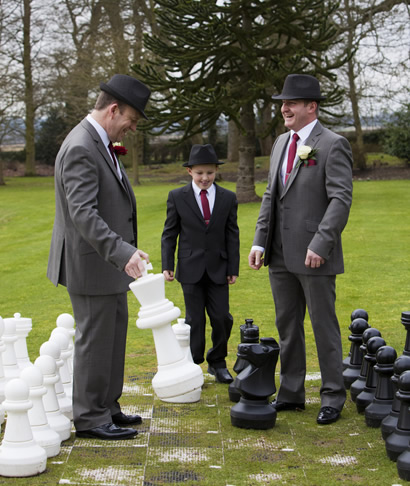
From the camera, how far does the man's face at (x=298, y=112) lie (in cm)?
496

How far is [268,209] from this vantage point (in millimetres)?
5254

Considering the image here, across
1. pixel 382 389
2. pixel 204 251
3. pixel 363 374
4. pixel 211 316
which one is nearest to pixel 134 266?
pixel 382 389

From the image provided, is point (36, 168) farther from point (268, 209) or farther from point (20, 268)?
point (268, 209)

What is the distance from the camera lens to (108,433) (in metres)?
4.22

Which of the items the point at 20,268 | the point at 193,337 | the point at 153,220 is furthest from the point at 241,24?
the point at 193,337

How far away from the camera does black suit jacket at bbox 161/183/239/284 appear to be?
5.95 m

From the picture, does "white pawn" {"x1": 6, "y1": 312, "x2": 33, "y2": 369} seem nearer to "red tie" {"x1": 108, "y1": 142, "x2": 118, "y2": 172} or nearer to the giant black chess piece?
"red tie" {"x1": 108, "y1": 142, "x2": 118, "y2": 172}

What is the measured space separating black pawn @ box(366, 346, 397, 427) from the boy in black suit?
1.64m

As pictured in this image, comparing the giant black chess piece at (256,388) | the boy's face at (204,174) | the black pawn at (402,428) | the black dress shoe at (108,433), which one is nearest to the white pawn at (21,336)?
the black dress shoe at (108,433)

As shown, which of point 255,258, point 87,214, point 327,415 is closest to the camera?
point 87,214

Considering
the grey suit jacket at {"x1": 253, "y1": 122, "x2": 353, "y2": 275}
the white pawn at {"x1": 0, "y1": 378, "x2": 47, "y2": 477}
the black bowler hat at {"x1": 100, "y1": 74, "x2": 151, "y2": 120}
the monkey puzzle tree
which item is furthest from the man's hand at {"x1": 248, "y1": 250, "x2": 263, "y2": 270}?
the monkey puzzle tree

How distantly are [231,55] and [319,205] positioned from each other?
16.0m

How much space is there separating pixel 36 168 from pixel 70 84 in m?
11.3

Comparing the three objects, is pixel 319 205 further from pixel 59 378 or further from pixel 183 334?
pixel 59 378
